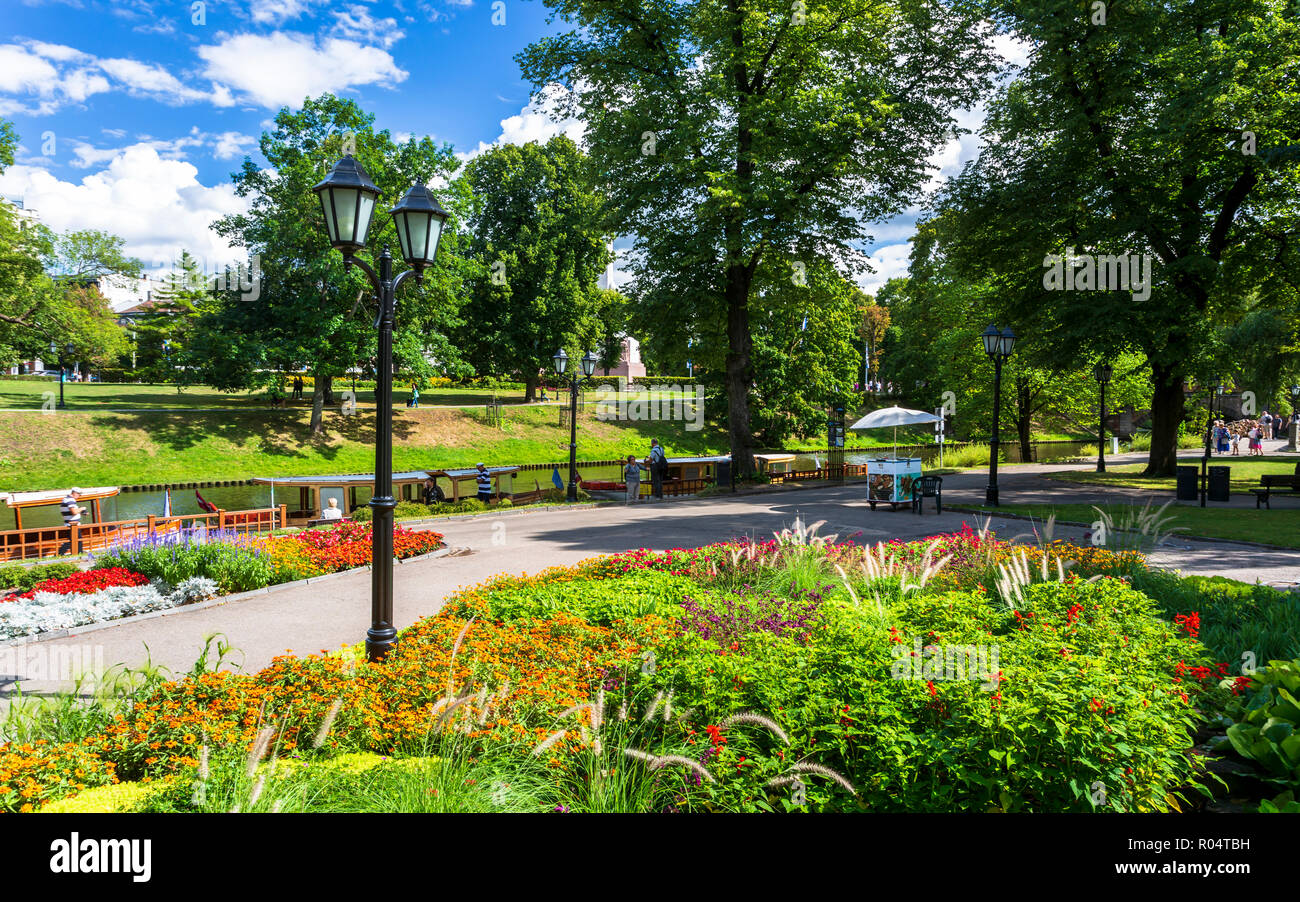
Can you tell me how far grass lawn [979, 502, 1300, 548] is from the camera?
44.7 feet

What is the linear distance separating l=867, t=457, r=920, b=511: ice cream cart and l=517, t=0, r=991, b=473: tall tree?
309 inches

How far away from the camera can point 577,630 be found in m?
6.37

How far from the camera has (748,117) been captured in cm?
2272

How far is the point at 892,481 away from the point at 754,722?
52.8ft

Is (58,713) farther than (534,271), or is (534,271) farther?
(534,271)

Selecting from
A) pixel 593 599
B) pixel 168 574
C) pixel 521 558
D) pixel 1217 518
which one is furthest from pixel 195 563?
pixel 1217 518

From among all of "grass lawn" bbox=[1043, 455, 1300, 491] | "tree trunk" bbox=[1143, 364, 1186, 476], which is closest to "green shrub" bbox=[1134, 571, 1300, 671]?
"grass lawn" bbox=[1043, 455, 1300, 491]

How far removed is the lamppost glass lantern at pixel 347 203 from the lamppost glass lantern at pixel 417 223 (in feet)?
1.17

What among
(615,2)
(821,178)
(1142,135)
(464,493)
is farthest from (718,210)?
(464,493)

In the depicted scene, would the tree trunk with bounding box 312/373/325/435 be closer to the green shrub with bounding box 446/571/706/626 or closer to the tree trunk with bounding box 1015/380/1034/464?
the green shrub with bounding box 446/571/706/626

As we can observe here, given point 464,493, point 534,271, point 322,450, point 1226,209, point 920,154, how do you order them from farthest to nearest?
point 534,271, point 322,450, point 464,493, point 920,154, point 1226,209
